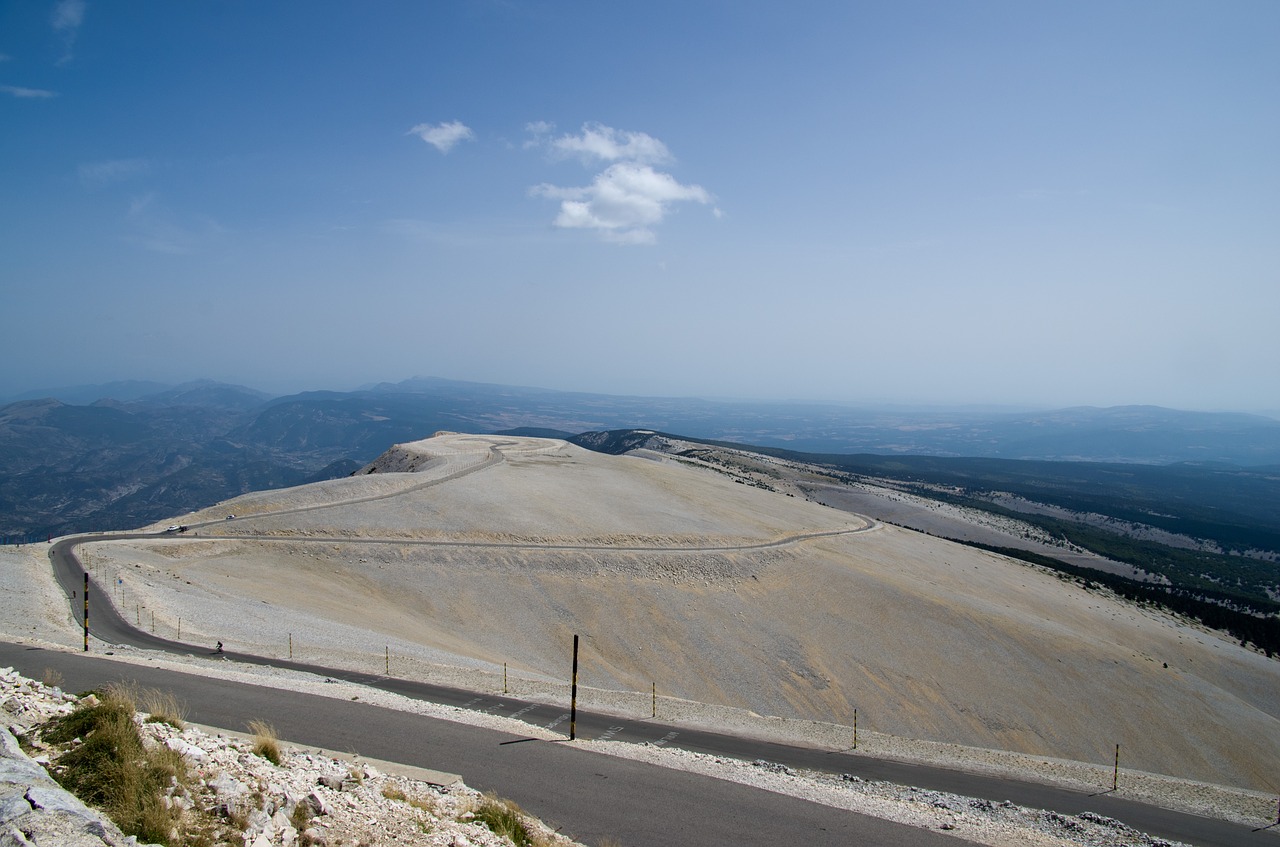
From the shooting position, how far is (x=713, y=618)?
38.9m

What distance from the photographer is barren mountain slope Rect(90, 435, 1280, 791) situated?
102 ft

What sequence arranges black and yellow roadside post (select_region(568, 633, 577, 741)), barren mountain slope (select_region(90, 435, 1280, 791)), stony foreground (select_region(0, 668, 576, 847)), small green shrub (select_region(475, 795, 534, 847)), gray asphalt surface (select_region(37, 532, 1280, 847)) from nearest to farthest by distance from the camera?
stony foreground (select_region(0, 668, 576, 847))
small green shrub (select_region(475, 795, 534, 847))
black and yellow roadside post (select_region(568, 633, 577, 741))
gray asphalt surface (select_region(37, 532, 1280, 847))
barren mountain slope (select_region(90, 435, 1280, 791))

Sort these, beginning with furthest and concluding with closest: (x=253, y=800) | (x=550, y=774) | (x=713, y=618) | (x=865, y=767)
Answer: (x=713, y=618), (x=865, y=767), (x=550, y=774), (x=253, y=800)

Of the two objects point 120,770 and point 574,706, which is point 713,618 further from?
point 120,770

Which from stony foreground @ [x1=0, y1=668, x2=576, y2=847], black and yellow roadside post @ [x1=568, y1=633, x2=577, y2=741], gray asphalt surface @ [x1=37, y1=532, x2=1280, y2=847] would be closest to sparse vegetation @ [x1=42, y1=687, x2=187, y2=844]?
stony foreground @ [x1=0, y1=668, x2=576, y2=847]

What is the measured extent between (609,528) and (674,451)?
80.6 metres

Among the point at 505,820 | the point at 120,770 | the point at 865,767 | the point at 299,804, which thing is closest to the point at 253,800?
the point at 299,804

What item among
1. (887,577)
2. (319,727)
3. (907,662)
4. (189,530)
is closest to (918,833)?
(319,727)

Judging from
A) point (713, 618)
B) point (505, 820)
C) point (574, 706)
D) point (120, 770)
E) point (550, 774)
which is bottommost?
point (713, 618)

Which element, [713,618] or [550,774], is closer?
[550,774]

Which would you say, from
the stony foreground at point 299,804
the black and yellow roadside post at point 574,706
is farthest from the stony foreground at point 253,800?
the black and yellow roadside post at point 574,706

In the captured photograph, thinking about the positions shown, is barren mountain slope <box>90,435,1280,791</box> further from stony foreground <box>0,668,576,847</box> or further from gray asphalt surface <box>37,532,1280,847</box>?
stony foreground <box>0,668,576,847</box>

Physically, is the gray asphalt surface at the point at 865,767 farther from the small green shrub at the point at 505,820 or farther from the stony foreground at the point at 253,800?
the stony foreground at the point at 253,800

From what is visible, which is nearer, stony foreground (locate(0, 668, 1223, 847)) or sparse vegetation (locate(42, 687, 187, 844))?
stony foreground (locate(0, 668, 1223, 847))
